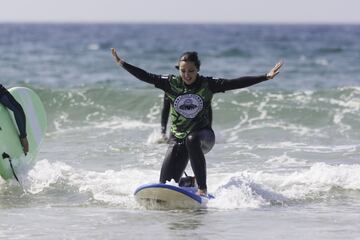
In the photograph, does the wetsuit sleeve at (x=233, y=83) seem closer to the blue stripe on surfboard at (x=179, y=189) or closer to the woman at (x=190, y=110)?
the woman at (x=190, y=110)

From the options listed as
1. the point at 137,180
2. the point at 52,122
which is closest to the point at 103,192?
the point at 137,180

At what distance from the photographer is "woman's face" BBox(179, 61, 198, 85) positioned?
294 inches

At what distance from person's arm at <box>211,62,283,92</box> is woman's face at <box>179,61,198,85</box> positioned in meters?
0.21

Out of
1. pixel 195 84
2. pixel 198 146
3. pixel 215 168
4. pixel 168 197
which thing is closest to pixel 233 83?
pixel 195 84

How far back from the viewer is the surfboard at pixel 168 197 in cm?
751

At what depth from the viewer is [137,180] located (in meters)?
9.21

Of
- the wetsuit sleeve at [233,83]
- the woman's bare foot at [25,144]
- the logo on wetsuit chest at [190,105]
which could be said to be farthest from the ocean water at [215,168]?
the wetsuit sleeve at [233,83]

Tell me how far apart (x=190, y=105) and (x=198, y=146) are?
15.3 inches

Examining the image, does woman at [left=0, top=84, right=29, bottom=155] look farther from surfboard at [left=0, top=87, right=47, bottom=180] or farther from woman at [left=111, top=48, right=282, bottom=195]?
woman at [left=111, top=48, right=282, bottom=195]

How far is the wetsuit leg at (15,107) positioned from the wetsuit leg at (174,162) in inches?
74.9

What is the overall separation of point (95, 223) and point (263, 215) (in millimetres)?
1524

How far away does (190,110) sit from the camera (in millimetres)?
7613

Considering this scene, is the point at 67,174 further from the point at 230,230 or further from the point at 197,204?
the point at 230,230

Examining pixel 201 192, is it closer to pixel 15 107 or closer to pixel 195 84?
pixel 195 84
